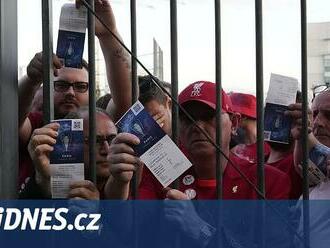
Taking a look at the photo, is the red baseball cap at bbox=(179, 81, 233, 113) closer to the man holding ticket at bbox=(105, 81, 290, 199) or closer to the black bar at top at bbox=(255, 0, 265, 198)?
the man holding ticket at bbox=(105, 81, 290, 199)

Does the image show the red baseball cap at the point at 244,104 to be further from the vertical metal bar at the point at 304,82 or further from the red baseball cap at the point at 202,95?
the vertical metal bar at the point at 304,82

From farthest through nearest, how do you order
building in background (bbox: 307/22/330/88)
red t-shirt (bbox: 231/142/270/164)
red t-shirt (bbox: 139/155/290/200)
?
building in background (bbox: 307/22/330/88) → red t-shirt (bbox: 231/142/270/164) → red t-shirt (bbox: 139/155/290/200)

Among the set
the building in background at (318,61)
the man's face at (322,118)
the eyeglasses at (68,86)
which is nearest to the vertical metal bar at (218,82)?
A: the man's face at (322,118)

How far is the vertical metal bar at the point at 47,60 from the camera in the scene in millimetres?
1601

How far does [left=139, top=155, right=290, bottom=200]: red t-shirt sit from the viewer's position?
5.91ft

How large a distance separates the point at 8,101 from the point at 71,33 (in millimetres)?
239

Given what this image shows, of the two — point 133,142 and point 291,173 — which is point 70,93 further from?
point 291,173

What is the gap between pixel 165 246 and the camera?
1675mm

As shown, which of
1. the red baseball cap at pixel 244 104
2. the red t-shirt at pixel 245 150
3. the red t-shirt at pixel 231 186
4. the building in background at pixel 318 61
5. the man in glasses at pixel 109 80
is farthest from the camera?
the red baseball cap at pixel 244 104

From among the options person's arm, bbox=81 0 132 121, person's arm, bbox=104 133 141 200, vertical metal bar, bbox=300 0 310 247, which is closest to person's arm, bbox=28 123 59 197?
person's arm, bbox=104 133 141 200

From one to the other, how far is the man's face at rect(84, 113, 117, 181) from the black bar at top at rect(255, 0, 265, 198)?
1.32 feet

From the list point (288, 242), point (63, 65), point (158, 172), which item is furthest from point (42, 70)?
point (288, 242)

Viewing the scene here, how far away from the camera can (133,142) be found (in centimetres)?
157

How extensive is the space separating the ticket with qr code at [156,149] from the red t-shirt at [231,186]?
22 centimetres
